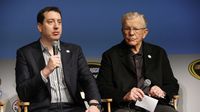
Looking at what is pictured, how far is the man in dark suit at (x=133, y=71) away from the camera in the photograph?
3596 millimetres

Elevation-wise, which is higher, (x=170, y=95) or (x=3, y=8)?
(x=3, y=8)

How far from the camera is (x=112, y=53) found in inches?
148

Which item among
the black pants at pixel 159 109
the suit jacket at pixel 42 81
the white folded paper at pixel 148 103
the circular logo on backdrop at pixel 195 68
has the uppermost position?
the suit jacket at pixel 42 81

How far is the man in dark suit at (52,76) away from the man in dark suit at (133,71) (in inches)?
11.5

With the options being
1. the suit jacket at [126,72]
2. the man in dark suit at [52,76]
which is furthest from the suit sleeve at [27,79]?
the suit jacket at [126,72]

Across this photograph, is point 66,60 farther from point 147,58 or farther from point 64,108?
point 147,58

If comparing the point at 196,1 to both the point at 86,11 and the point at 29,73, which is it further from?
the point at 29,73

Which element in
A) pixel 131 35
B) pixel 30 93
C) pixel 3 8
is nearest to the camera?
pixel 30 93

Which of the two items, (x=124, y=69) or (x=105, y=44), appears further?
(x=105, y=44)

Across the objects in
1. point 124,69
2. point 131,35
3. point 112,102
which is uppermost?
point 131,35

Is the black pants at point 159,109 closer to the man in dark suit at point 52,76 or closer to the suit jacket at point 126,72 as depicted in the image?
the suit jacket at point 126,72

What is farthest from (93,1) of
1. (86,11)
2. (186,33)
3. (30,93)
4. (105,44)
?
(30,93)

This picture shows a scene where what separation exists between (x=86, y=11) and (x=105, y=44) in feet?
1.28

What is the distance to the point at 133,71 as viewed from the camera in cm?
365
